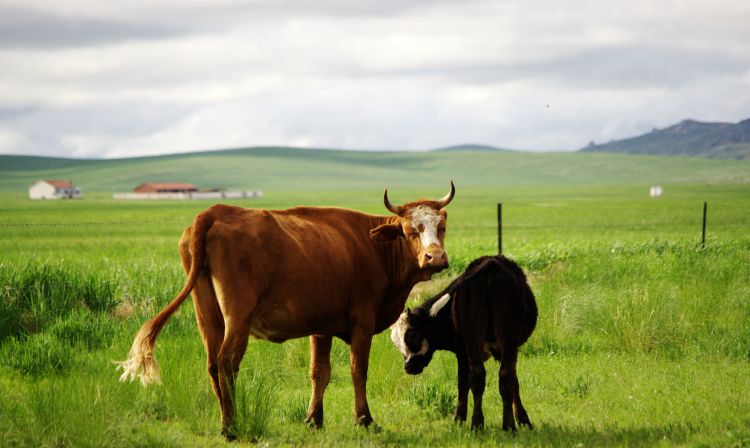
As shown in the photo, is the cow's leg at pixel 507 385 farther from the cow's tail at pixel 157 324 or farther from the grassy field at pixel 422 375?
the cow's tail at pixel 157 324

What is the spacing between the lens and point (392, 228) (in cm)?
972

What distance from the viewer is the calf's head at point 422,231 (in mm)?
9156

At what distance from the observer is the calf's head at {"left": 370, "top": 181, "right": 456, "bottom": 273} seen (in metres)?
9.16

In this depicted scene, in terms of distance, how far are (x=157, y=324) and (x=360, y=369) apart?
2.13 meters

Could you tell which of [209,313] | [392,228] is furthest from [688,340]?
[209,313]

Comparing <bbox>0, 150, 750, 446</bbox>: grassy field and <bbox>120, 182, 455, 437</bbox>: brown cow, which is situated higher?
<bbox>120, 182, 455, 437</bbox>: brown cow

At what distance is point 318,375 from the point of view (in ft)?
31.3

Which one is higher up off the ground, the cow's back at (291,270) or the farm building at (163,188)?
the cow's back at (291,270)

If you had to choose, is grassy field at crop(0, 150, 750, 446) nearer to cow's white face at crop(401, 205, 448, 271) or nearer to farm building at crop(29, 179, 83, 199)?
cow's white face at crop(401, 205, 448, 271)

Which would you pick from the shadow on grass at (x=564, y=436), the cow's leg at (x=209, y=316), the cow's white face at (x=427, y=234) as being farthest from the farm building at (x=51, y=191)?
the shadow on grass at (x=564, y=436)

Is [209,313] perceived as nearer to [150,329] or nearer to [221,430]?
[150,329]

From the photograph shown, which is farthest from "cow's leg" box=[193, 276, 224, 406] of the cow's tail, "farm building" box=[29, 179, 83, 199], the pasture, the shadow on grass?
"farm building" box=[29, 179, 83, 199]

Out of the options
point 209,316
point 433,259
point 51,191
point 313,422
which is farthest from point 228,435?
point 51,191

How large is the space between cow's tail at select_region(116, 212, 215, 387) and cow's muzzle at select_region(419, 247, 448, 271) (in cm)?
217
